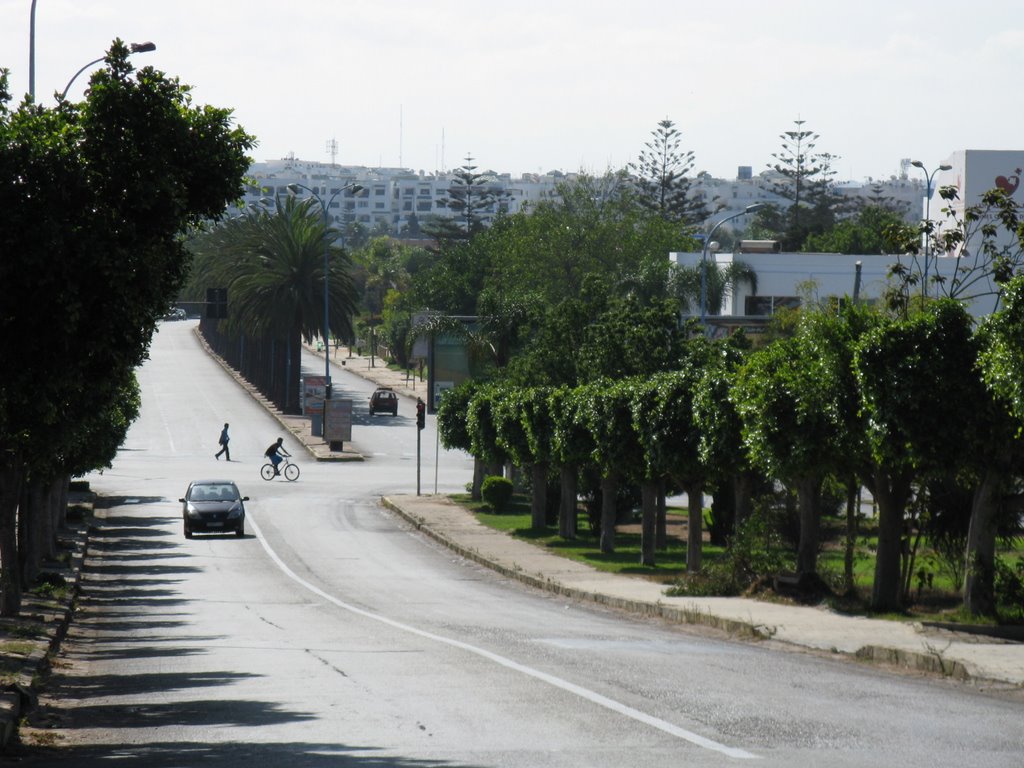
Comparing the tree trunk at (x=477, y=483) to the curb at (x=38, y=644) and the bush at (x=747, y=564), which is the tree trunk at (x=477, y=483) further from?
the bush at (x=747, y=564)

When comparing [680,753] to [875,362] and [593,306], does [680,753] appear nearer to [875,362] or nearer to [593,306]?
[875,362]

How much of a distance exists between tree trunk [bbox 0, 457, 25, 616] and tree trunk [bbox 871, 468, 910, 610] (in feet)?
42.7

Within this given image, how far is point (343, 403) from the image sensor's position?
71.0m

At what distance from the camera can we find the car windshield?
142 feet

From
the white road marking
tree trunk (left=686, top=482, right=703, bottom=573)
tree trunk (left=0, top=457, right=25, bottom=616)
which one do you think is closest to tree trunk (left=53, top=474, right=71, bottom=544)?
the white road marking

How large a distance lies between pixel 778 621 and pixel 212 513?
2450cm

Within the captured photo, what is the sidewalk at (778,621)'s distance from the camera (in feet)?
52.5

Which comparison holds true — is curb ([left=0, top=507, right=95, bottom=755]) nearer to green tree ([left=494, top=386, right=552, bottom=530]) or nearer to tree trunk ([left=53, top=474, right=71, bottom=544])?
tree trunk ([left=53, top=474, right=71, bottom=544])

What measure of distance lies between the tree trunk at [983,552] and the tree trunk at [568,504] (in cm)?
2135

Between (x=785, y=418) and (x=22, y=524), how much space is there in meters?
13.9

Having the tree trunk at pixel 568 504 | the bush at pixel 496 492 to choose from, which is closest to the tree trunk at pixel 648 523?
the tree trunk at pixel 568 504

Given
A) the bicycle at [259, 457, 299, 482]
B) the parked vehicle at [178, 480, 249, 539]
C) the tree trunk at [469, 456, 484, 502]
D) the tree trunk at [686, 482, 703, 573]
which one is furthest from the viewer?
the bicycle at [259, 457, 299, 482]

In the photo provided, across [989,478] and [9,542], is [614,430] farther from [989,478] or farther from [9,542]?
[9,542]

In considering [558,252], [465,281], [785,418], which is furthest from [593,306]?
[465,281]
